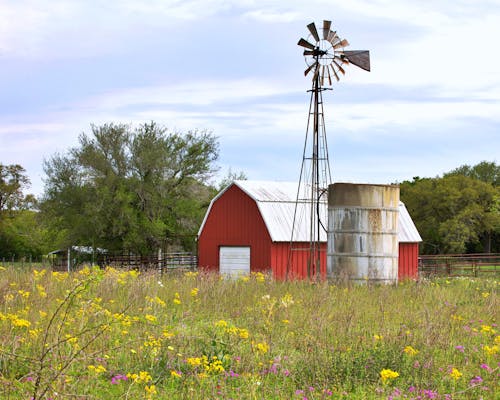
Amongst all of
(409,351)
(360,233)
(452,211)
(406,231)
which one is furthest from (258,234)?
(452,211)

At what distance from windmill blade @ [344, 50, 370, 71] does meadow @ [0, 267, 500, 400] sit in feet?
40.5

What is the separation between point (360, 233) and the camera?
19953 mm

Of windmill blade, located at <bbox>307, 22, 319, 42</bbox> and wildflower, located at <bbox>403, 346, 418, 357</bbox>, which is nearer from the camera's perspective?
wildflower, located at <bbox>403, 346, 418, 357</bbox>

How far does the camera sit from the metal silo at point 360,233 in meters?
19.9

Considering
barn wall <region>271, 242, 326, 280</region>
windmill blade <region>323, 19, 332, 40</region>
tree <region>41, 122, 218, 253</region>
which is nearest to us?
windmill blade <region>323, 19, 332, 40</region>

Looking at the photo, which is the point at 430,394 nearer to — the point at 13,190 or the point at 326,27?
the point at 326,27

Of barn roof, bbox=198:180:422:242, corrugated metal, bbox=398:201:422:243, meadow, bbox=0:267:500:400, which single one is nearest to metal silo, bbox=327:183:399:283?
meadow, bbox=0:267:500:400

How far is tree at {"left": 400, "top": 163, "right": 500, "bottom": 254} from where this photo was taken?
60.6 meters

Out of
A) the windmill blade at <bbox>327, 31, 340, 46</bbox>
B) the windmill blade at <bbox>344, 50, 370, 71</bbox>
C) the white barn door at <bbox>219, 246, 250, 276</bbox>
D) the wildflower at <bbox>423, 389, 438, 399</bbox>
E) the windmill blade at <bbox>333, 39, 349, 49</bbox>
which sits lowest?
the wildflower at <bbox>423, 389, 438, 399</bbox>

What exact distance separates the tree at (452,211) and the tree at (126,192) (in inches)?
1069

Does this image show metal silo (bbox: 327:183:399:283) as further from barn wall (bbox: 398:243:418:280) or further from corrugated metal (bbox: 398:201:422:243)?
barn wall (bbox: 398:243:418:280)

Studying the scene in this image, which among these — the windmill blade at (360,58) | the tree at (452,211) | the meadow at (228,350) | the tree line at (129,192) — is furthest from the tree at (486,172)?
the meadow at (228,350)

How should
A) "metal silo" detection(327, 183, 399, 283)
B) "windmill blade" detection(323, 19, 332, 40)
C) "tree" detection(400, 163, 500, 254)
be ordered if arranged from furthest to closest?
"tree" detection(400, 163, 500, 254), "windmill blade" detection(323, 19, 332, 40), "metal silo" detection(327, 183, 399, 283)

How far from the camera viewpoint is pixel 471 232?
6119 centimetres
